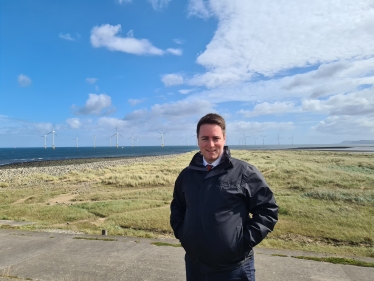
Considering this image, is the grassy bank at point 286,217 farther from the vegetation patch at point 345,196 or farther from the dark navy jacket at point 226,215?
the dark navy jacket at point 226,215

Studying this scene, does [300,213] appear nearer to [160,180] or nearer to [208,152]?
[208,152]

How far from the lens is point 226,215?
2258mm

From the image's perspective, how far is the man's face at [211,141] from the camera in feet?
8.06

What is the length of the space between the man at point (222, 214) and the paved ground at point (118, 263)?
1.80 metres

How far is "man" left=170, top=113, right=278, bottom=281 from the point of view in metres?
2.25

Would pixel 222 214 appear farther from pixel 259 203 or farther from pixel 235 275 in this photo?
pixel 235 275

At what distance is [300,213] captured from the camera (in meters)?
10.8

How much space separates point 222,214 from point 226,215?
33 mm

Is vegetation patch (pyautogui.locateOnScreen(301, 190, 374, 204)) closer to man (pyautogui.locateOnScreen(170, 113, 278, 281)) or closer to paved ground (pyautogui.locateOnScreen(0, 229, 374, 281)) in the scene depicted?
paved ground (pyautogui.locateOnScreen(0, 229, 374, 281))

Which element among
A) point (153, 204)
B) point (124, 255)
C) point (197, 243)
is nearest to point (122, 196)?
point (153, 204)

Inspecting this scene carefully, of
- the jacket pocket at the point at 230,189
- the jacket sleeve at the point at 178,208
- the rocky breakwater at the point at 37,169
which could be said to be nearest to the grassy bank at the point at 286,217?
the jacket sleeve at the point at 178,208

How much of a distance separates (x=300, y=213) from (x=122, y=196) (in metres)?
9.66

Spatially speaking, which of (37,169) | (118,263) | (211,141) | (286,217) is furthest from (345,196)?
(37,169)

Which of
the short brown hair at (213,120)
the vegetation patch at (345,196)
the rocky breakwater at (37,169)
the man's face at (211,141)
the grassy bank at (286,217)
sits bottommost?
the rocky breakwater at (37,169)
